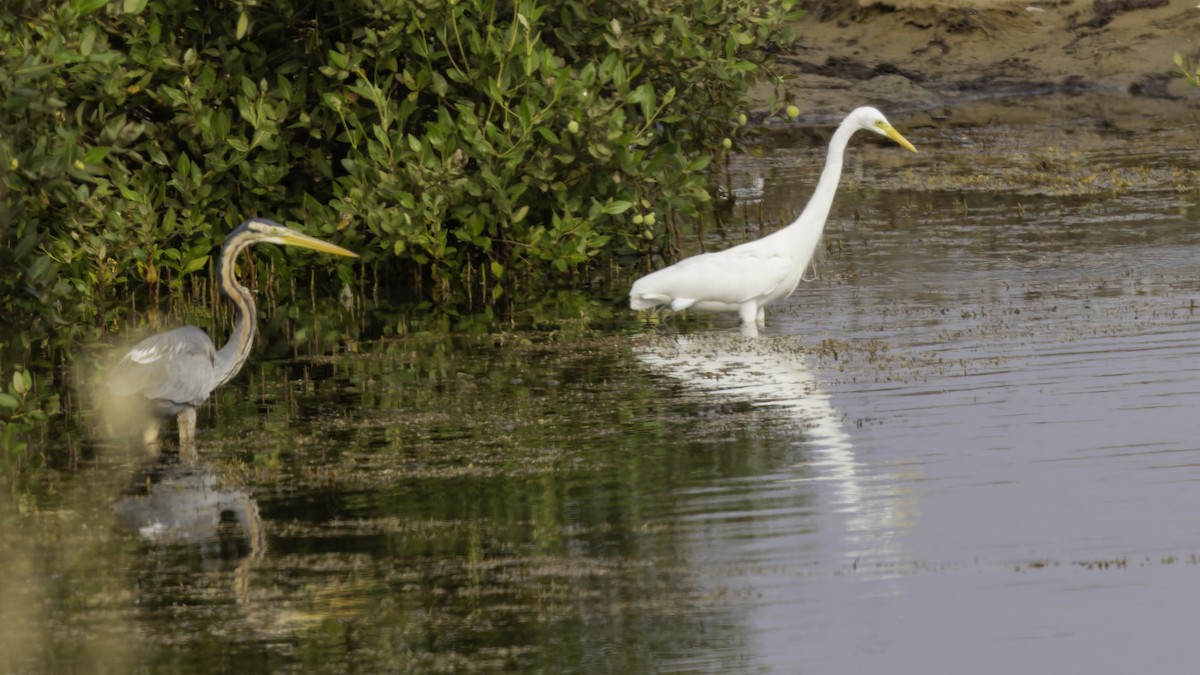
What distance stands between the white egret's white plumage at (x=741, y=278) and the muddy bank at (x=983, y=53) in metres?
13.1

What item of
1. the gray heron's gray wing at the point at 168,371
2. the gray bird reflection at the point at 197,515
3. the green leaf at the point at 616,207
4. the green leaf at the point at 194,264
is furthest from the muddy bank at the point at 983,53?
the gray bird reflection at the point at 197,515

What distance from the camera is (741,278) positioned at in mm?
12109

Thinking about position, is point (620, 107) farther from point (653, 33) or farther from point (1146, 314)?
point (1146, 314)

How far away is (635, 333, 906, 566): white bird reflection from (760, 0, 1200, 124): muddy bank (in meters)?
14.1

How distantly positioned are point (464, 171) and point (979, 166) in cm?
886

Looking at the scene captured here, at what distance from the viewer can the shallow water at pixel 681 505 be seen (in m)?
6.18

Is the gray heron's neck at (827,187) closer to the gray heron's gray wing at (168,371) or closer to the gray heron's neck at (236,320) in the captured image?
the gray heron's neck at (236,320)

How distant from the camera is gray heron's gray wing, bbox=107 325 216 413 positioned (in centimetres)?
946

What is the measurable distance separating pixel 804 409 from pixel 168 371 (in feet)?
10.5

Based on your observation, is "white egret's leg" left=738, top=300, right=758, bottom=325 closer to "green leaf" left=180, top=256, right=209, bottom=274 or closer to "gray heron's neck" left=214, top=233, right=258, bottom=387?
"gray heron's neck" left=214, top=233, right=258, bottom=387

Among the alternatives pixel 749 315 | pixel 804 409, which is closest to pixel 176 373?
pixel 804 409

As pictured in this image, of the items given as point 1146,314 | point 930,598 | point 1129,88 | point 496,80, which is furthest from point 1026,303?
point 1129,88

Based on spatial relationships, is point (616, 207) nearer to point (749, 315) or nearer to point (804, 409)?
point (749, 315)

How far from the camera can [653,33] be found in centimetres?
1334
